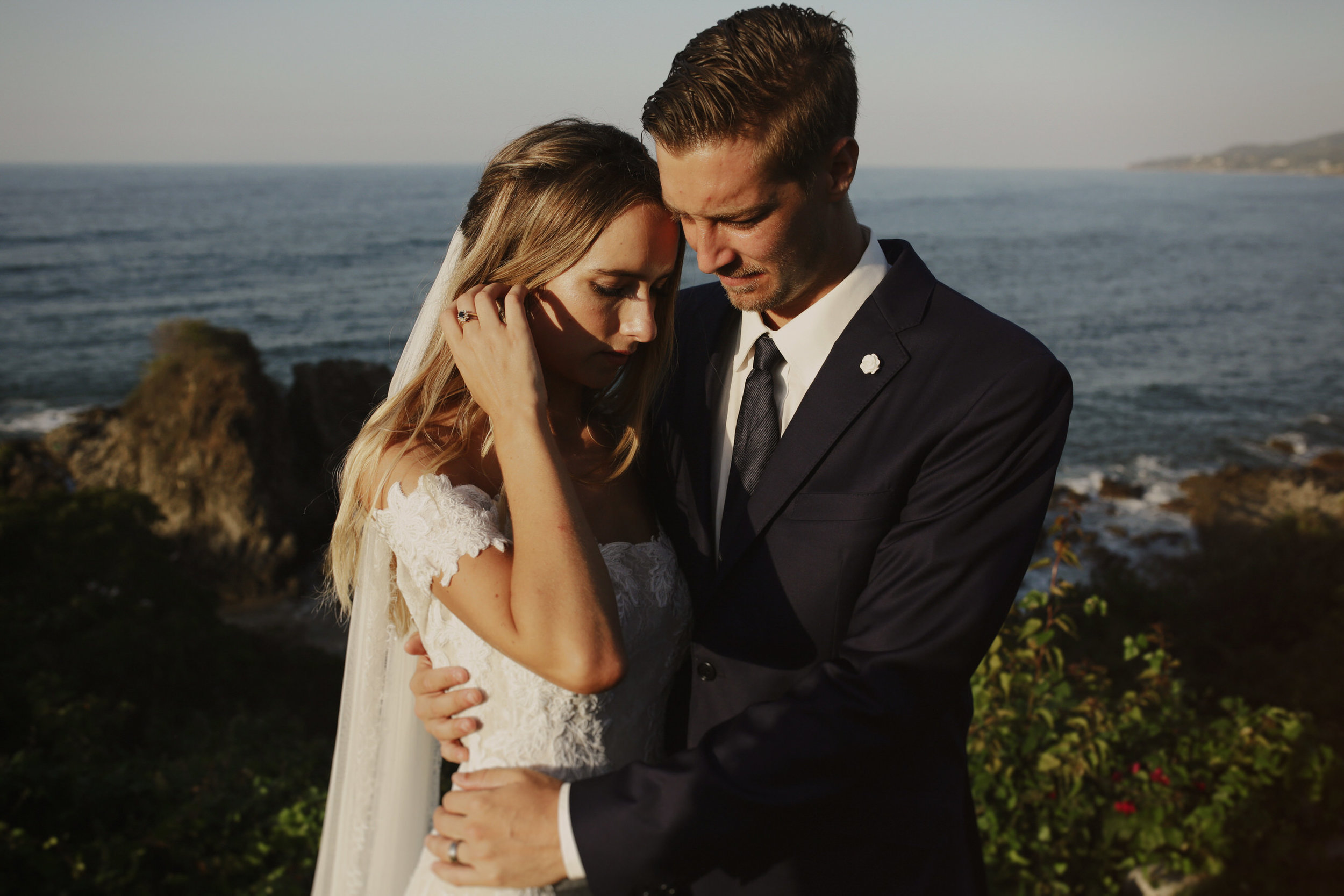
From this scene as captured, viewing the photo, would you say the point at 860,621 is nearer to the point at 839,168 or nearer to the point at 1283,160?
the point at 839,168

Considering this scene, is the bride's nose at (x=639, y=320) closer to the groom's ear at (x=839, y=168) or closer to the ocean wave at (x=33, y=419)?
the groom's ear at (x=839, y=168)

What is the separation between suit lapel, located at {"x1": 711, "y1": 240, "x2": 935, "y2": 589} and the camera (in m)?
2.23

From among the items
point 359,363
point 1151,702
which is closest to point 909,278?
point 1151,702

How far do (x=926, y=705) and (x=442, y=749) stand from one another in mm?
1451

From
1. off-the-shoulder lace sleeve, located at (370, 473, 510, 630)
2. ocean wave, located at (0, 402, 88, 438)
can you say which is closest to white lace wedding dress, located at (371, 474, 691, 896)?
off-the-shoulder lace sleeve, located at (370, 473, 510, 630)

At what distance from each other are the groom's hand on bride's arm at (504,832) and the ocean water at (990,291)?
→ 254 centimetres

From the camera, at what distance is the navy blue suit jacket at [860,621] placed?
1.93 metres

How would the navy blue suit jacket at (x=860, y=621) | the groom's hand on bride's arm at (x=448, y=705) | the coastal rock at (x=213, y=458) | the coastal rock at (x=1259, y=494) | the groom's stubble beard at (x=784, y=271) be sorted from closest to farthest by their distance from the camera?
the navy blue suit jacket at (x=860, y=621)
the groom's stubble beard at (x=784, y=271)
the groom's hand on bride's arm at (x=448, y=705)
the coastal rock at (x=1259, y=494)
the coastal rock at (x=213, y=458)

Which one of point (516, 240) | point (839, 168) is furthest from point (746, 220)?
point (516, 240)

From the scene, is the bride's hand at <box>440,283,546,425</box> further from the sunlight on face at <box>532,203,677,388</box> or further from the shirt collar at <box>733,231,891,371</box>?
the shirt collar at <box>733,231,891,371</box>

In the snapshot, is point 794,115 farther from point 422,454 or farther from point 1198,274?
point 1198,274

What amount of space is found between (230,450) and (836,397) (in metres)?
18.8

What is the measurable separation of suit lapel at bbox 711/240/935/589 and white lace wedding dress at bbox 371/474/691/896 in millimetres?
315

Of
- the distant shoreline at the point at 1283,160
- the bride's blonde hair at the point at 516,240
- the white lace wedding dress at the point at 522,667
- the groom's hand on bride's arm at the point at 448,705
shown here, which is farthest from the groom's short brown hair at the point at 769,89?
the distant shoreline at the point at 1283,160
